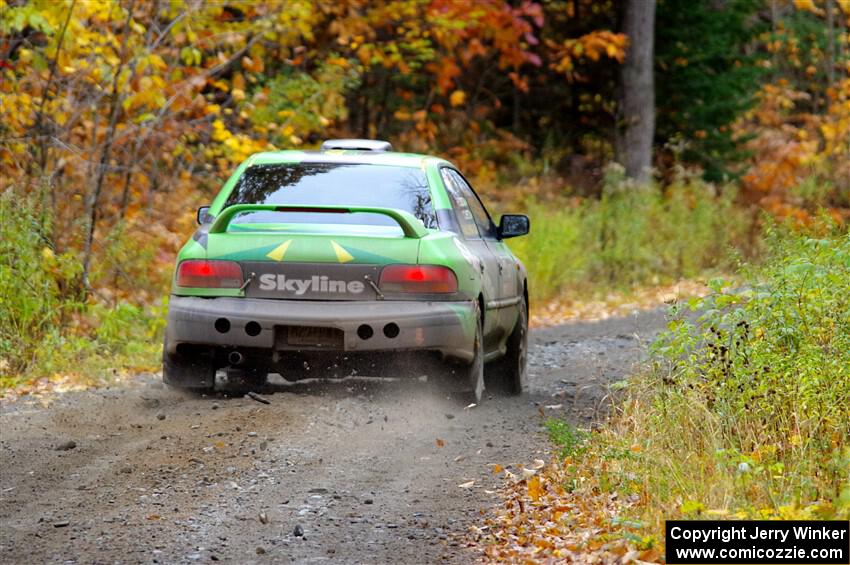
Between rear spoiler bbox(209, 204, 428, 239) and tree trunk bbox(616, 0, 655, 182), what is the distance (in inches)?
563

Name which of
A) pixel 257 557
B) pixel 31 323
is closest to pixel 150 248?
pixel 31 323

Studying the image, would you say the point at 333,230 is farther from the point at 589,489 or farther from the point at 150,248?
the point at 150,248

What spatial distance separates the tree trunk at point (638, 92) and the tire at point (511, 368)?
40.9ft

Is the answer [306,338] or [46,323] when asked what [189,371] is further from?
[46,323]

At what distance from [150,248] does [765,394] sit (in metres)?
8.80

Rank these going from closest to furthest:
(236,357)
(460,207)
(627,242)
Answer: (236,357)
(460,207)
(627,242)

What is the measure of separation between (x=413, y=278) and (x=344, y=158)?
1.41 m

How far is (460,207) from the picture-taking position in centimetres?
977

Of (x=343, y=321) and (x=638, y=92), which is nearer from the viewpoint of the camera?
(x=343, y=321)

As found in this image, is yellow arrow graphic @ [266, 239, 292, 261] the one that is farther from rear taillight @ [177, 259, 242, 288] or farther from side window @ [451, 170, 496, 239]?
side window @ [451, 170, 496, 239]

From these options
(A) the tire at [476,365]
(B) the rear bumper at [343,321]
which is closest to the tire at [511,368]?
(A) the tire at [476,365]

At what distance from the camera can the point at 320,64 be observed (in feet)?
69.7

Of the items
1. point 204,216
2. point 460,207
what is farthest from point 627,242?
point 204,216

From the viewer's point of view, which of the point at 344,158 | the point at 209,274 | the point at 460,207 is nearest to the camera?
the point at 209,274
